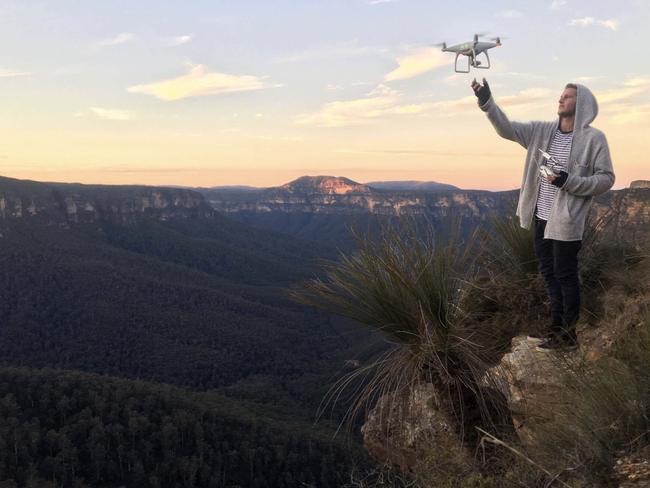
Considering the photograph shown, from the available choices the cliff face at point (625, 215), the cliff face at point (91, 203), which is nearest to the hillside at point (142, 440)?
the cliff face at point (625, 215)

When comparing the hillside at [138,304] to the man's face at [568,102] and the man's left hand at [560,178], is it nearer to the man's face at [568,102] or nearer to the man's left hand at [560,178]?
the man's face at [568,102]

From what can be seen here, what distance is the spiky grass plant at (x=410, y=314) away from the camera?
2.57m

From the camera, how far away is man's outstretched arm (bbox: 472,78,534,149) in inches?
119

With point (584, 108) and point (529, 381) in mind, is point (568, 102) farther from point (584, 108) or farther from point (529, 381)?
point (529, 381)

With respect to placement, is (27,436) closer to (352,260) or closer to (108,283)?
(352,260)

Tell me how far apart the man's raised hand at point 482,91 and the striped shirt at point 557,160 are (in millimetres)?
471

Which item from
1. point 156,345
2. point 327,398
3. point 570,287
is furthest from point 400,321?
point 156,345

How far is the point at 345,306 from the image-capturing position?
2.86 meters

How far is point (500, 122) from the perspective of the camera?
3074mm

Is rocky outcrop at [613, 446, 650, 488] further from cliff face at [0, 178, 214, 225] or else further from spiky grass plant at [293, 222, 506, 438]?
cliff face at [0, 178, 214, 225]

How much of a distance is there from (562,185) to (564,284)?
1.81 ft

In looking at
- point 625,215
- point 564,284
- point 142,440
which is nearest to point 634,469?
point 564,284

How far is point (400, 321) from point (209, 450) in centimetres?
3230

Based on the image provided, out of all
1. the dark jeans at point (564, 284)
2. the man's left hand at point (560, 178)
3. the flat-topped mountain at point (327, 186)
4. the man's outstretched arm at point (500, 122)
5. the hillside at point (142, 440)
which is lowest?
the hillside at point (142, 440)
